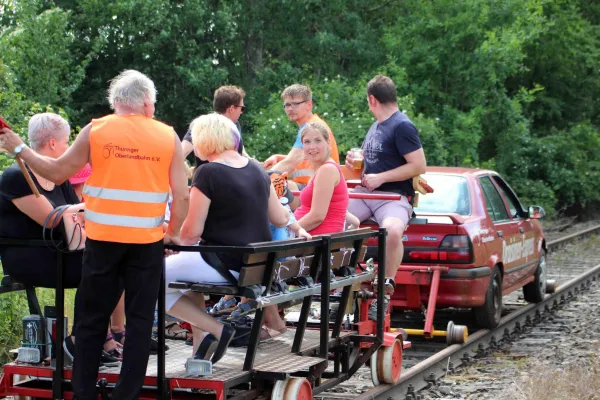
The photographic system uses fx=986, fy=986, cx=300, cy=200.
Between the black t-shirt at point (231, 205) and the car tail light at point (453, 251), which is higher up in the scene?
the black t-shirt at point (231, 205)

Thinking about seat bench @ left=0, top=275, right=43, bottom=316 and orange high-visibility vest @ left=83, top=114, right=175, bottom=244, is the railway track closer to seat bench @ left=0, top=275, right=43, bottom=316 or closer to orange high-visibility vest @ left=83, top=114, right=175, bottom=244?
seat bench @ left=0, top=275, right=43, bottom=316

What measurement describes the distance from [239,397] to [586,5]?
97.5ft

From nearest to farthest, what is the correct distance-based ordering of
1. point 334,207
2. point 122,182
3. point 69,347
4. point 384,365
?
point 122,182 → point 69,347 → point 334,207 → point 384,365

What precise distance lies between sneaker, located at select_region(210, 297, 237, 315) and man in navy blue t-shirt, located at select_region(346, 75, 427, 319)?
1577 mm

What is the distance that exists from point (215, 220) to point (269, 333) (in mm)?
1331

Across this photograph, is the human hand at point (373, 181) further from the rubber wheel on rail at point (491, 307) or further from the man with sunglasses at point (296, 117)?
the rubber wheel on rail at point (491, 307)

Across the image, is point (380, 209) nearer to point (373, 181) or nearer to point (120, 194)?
point (373, 181)

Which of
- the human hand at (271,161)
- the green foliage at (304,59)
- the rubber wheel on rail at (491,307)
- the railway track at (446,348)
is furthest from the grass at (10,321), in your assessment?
the green foliage at (304,59)

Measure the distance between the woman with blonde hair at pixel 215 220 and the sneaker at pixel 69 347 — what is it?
23.1 inches

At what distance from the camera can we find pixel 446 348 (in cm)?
918

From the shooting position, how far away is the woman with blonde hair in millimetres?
5668

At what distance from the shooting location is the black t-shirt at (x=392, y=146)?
816 centimetres

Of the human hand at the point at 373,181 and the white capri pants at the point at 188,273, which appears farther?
the human hand at the point at 373,181

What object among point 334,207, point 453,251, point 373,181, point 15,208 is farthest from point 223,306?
point 453,251
